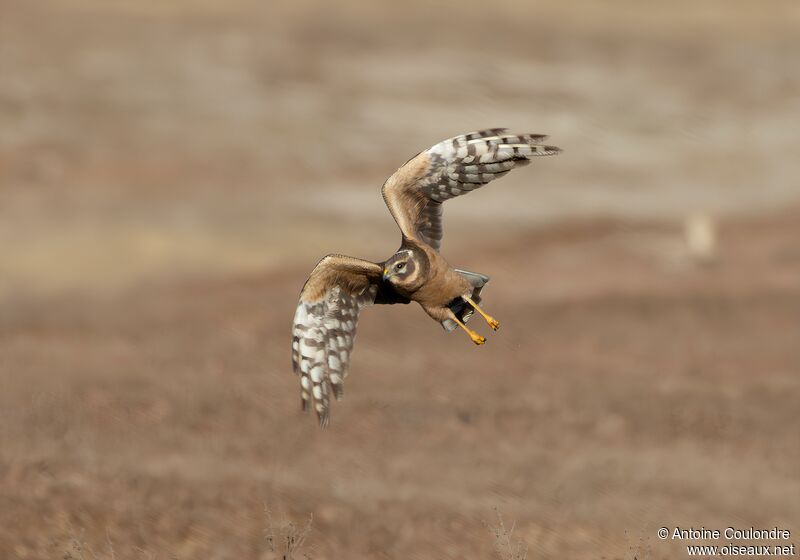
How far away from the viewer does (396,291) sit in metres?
10.0

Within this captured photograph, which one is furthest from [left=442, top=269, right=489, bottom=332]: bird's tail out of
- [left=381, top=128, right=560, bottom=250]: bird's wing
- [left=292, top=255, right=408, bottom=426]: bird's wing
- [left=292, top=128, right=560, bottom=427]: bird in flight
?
[left=381, top=128, right=560, bottom=250]: bird's wing

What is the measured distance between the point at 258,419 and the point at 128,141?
627 inches

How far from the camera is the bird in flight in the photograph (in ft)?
33.1

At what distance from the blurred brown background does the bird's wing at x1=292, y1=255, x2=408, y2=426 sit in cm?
304

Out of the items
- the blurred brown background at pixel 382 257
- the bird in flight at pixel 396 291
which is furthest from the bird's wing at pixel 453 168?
the blurred brown background at pixel 382 257

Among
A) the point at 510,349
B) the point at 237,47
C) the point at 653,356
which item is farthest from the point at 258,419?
the point at 237,47

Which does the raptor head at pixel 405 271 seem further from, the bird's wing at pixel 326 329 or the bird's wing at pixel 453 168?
the bird's wing at pixel 453 168

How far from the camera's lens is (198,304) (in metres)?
Result: 24.1

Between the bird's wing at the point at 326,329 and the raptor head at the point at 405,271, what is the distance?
0.39 metres

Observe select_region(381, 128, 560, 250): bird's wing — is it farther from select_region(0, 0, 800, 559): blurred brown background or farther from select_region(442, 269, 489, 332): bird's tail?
select_region(0, 0, 800, 559): blurred brown background

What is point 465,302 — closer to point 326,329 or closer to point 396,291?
point 396,291

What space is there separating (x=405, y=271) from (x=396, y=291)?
0.41 meters

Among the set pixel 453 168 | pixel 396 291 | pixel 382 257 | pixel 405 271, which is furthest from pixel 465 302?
pixel 382 257

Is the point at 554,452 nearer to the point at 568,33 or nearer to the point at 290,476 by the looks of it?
the point at 290,476
